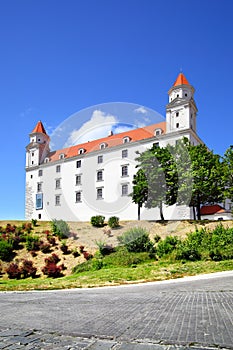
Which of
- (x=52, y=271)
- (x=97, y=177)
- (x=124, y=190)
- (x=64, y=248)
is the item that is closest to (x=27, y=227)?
(x=64, y=248)

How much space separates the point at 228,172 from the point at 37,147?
1672 inches

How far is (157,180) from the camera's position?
3759 centimetres

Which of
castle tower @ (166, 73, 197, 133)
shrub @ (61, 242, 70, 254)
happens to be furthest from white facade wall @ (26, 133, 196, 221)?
shrub @ (61, 242, 70, 254)

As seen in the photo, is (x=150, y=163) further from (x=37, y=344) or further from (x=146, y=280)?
(x=37, y=344)

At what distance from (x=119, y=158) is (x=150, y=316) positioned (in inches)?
1864

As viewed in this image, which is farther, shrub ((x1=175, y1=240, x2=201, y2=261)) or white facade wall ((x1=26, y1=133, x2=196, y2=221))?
white facade wall ((x1=26, y1=133, x2=196, y2=221))

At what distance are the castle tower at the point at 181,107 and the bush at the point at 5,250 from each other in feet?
102

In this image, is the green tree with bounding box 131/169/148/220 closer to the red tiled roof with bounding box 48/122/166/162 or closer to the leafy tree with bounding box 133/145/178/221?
Result: the leafy tree with bounding box 133/145/178/221

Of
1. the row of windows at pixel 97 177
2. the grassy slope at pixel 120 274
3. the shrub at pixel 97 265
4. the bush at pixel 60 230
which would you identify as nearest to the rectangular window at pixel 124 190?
the row of windows at pixel 97 177

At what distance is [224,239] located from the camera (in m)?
20.0

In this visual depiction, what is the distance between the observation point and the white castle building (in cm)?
4741

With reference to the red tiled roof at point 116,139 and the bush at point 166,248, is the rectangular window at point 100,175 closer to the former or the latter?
the red tiled roof at point 116,139

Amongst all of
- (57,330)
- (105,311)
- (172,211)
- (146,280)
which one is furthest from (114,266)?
(172,211)

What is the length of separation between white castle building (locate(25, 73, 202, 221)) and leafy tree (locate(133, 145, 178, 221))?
21.1ft
